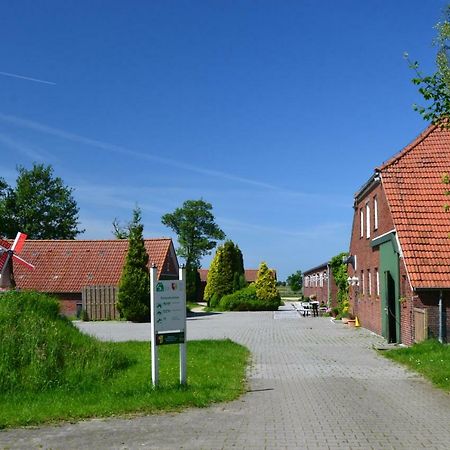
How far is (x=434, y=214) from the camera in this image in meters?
20.0

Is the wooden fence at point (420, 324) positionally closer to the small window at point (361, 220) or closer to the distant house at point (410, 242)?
the distant house at point (410, 242)

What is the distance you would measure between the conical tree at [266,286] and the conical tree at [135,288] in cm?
1685

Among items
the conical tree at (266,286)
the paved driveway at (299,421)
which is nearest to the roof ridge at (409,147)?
the paved driveway at (299,421)

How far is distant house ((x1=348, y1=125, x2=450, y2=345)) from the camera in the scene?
1822 centimetres

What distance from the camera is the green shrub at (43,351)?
11.4 meters

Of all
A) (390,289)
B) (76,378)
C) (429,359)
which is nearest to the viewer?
(76,378)

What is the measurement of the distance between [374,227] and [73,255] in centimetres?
2709

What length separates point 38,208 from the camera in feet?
255

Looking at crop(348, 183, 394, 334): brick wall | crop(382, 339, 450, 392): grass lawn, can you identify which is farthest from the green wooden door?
crop(382, 339, 450, 392): grass lawn

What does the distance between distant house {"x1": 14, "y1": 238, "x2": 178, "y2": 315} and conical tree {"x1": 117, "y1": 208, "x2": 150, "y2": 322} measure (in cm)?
598

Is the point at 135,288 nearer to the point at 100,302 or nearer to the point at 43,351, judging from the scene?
the point at 100,302

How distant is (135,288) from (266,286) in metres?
18.1

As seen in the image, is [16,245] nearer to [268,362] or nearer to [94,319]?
[94,319]

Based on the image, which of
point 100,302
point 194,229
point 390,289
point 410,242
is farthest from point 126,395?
point 194,229
